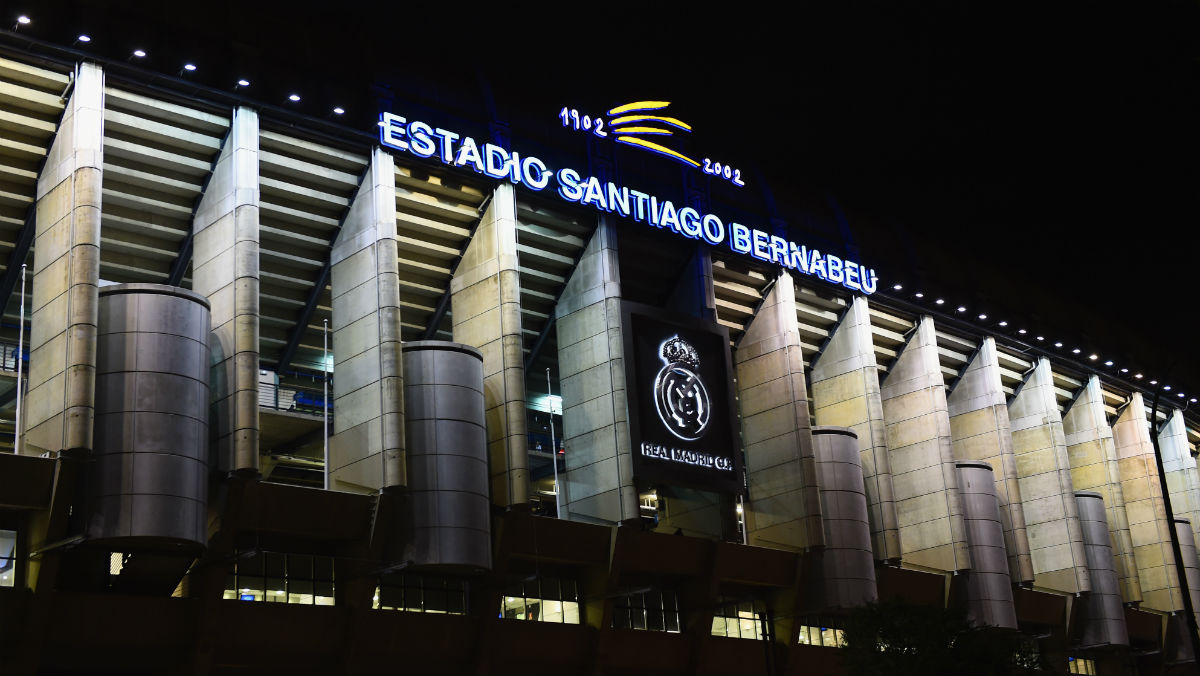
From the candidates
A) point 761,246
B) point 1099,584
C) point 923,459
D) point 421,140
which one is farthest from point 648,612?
point 1099,584

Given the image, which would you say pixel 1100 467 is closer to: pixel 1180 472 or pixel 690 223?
pixel 1180 472

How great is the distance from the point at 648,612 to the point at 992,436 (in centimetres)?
2531

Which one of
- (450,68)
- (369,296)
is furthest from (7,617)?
(450,68)

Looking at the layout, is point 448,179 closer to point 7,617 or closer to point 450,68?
point 450,68

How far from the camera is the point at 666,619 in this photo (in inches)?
2152

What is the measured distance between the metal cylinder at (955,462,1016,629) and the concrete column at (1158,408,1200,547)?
950 inches

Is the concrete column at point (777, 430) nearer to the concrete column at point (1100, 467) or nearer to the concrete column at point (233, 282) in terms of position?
the concrete column at point (233, 282)

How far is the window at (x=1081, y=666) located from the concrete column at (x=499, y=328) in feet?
141

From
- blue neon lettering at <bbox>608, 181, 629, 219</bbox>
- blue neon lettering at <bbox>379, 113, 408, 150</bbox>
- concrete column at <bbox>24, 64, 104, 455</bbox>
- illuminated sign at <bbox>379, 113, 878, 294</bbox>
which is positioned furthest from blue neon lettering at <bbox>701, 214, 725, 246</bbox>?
concrete column at <bbox>24, 64, 104, 455</bbox>

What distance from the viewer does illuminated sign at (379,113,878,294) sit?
162 ft

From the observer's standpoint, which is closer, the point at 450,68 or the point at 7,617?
the point at 7,617

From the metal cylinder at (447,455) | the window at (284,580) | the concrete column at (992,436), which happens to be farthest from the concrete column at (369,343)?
the concrete column at (992,436)

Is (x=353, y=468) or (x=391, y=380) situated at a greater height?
(x=391, y=380)

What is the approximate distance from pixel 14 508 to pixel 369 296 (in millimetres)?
14303
